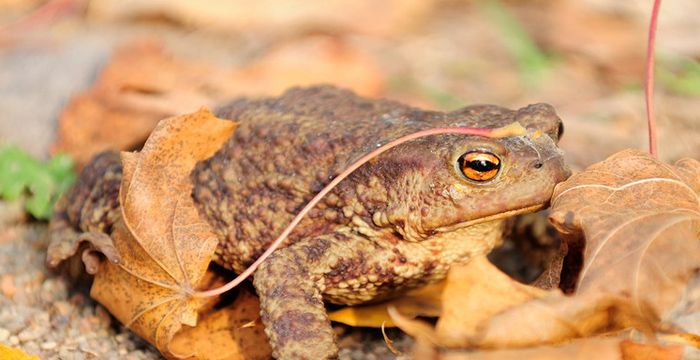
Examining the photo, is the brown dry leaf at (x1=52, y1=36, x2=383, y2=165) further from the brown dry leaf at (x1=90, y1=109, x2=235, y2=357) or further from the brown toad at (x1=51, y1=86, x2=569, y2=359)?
the brown dry leaf at (x1=90, y1=109, x2=235, y2=357)

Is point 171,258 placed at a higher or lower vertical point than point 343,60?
lower

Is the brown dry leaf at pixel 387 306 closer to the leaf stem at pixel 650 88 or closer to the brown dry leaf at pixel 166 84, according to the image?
the leaf stem at pixel 650 88

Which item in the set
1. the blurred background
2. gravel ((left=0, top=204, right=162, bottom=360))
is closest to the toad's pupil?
gravel ((left=0, top=204, right=162, bottom=360))

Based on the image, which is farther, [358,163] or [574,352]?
[358,163]

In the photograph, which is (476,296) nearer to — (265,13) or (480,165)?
(480,165)

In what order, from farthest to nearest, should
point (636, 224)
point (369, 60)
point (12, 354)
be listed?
point (369, 60), point (12, 354), point (636, 224)

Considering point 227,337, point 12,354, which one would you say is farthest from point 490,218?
point 12,354
